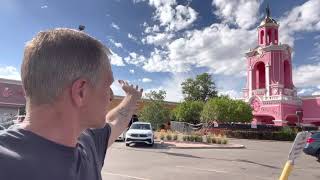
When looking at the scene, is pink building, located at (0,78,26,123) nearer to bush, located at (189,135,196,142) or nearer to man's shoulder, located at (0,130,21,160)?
bush, located at (189,135,196,142)

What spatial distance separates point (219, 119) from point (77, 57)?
189 feet

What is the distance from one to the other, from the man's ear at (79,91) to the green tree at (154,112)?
123 feet

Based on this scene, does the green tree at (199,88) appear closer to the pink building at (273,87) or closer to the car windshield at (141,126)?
the pink building at (273,87)

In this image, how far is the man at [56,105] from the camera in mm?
1571

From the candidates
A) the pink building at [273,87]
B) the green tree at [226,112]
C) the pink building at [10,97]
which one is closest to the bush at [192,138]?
the green tree at [226,112]

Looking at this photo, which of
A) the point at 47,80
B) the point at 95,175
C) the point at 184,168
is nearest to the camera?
the point at 47,80

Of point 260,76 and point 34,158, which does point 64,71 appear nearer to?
point 34,158

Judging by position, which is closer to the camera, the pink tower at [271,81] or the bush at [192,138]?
the bush at [192,138]

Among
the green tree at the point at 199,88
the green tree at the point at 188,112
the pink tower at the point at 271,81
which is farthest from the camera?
the green tree at the point at 199,88

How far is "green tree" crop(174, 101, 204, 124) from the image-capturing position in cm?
7081

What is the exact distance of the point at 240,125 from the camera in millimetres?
54344

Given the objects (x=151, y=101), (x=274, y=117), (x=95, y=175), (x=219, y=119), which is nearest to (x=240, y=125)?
(x=219, y=119)

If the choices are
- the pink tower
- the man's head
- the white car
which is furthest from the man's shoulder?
the pink tower

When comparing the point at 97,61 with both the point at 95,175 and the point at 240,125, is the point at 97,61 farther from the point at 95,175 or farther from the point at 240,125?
the point at 240,125
